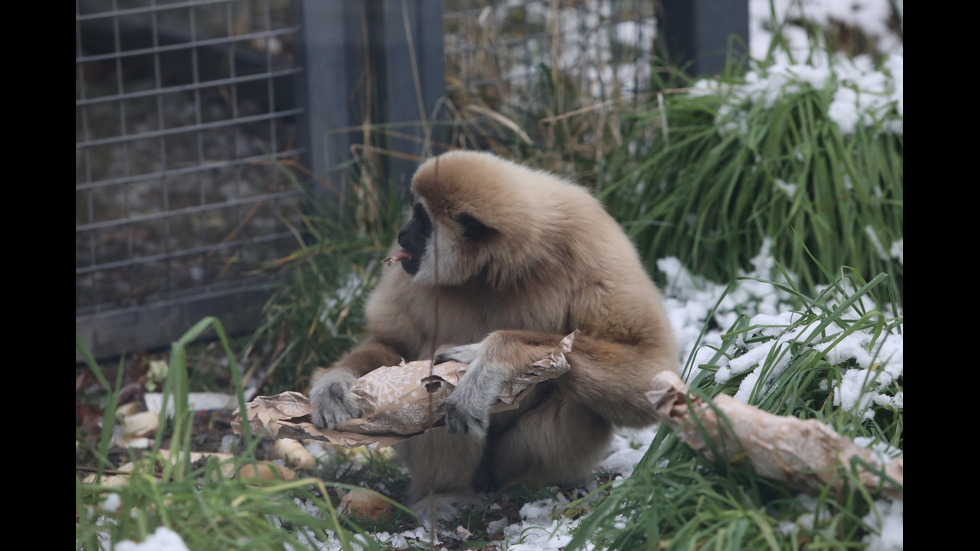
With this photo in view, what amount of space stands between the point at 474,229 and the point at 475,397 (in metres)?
0.50

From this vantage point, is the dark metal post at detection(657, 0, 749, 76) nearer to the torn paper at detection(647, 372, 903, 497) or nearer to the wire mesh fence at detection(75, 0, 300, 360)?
the wire mesh fence at detection(75, 0, 300, 360)

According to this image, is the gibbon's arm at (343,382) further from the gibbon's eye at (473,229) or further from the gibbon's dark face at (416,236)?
the gibbon's eye at (473,229)

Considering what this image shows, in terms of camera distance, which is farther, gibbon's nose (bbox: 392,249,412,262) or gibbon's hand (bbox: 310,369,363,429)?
gibbon's nose (bbox: 392,249,412,262)

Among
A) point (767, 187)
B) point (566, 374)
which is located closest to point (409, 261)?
point (566, 374)

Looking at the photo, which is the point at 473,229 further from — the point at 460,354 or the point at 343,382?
the point at 343,382

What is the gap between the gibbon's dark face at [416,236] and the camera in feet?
9.11

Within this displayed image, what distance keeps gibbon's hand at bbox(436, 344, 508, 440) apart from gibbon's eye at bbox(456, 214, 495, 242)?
33 cm

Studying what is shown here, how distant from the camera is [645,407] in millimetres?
2693

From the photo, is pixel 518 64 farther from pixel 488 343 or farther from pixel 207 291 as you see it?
pixel 488 343

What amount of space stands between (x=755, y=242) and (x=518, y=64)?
6.59 feet

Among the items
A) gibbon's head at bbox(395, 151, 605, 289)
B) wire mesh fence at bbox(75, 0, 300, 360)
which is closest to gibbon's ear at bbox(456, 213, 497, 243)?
gibbon's head at bbox(395, 151, 605, 289)

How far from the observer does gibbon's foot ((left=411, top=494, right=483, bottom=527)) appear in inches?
116

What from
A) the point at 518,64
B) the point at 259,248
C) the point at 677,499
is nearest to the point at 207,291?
the point at 259,248

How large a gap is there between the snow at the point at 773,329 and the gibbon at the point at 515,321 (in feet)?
0.62
